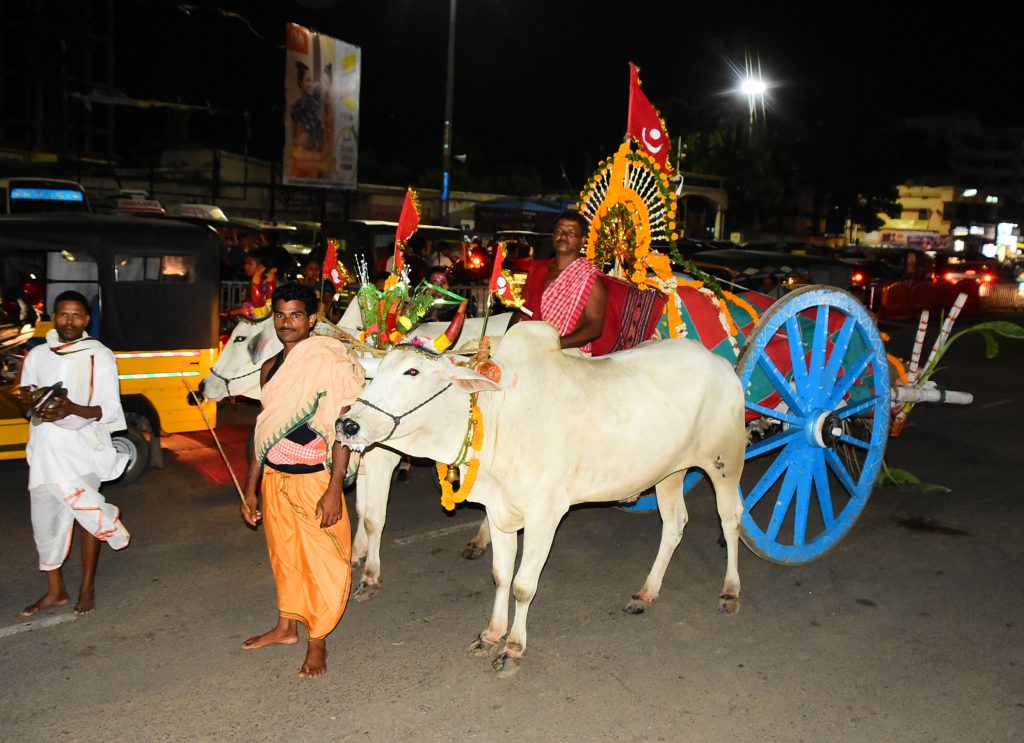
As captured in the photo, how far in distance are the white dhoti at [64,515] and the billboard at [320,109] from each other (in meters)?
18.6

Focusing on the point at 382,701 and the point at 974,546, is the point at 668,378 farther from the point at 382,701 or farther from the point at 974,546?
the point at 974,546

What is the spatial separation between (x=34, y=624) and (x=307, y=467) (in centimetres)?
181

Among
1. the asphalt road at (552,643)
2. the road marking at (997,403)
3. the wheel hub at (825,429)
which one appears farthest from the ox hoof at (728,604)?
the road marking at (997,403)

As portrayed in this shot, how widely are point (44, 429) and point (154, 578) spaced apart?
1.23 m

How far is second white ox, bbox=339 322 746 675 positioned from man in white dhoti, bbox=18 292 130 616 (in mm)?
1659

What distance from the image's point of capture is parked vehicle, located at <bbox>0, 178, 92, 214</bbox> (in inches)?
714

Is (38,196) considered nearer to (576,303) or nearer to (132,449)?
(132,449)

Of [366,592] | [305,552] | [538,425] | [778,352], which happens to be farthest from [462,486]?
[778,352]

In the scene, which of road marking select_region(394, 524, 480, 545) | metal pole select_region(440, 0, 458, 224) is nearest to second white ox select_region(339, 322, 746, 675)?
road marking select_region(394, 524, 480, 545)

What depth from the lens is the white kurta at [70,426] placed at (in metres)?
4.51

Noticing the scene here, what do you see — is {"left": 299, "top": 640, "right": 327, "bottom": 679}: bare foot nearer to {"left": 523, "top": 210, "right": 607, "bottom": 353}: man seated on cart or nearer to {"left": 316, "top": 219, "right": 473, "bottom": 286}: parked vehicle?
{"left": 523, "top": 210, "right": 607, "bottom": 353}: man seated on cart

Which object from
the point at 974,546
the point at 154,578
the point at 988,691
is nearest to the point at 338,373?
the point at 154,578

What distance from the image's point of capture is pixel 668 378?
4.85 metres

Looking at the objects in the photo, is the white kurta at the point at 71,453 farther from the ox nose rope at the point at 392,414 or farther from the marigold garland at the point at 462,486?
the marigold garland at the point at 462,486
